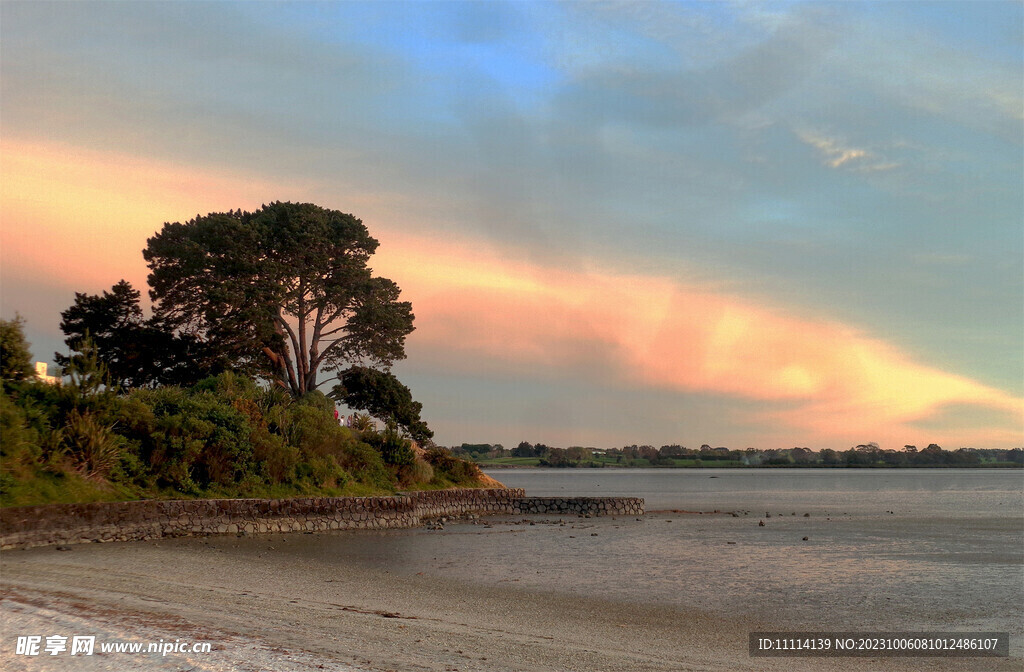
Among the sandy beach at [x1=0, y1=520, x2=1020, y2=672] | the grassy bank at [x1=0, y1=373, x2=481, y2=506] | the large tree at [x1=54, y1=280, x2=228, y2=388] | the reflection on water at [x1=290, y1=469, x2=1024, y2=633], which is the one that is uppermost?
the large tree at [x1=54, y1=280, x2=228, y2=388]

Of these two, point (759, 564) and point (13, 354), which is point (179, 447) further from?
point (759, 564)

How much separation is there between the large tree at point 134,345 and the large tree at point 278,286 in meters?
0.97

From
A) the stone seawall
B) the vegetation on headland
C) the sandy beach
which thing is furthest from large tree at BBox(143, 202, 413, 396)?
the sandy beach

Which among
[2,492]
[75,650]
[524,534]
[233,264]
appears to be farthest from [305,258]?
[75,650]

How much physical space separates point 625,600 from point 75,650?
404 inches

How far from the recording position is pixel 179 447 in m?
26.0

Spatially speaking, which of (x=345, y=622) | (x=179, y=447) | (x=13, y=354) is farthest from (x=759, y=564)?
(x=13, y=354)

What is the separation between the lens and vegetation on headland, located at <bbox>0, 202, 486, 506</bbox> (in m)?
25.5

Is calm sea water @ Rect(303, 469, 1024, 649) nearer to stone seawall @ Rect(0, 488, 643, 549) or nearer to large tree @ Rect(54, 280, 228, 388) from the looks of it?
stone seawall @ Rect(0, 488, 643, 549)

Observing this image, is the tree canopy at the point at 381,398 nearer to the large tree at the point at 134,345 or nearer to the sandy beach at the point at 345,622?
the large tree at the point at 134,345

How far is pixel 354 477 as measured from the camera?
113ft

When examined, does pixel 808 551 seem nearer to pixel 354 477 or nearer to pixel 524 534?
pixel 524 534

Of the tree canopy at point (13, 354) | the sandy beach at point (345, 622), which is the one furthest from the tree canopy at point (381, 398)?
the sandy beach at point (345, 622)

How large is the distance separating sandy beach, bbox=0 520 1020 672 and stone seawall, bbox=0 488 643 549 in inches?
75.2
